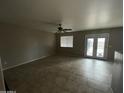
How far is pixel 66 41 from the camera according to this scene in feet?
25.1

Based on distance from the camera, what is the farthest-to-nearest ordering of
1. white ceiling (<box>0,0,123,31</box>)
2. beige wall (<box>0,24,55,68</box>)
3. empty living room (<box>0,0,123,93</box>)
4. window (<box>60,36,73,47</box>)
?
1. window (<box>60,36,73,47</box>)
2. beige wall (<box>0,24,55,68</box>)
3. empty living room (<box>0,0,123,93</box>)
4. white ceiling (<box>0,0,123,31</box>)

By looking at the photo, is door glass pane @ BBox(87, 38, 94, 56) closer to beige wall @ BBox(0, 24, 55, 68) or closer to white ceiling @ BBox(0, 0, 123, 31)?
white ceiling @ BBox(0, 0, 123, 31)

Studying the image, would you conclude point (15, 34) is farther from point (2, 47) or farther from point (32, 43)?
point (32, 43)

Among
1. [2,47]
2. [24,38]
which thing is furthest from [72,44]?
[2,47]

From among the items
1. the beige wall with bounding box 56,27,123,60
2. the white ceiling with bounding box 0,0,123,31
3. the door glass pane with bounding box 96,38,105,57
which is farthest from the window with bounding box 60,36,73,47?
the white ceiling with bounding box 0,0,123,31

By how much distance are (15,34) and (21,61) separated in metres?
1.66

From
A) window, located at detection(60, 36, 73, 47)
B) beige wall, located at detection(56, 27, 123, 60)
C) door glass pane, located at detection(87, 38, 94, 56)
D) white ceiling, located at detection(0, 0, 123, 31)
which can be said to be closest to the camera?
white ceiling, located at detection(0, 0, 123, 31)

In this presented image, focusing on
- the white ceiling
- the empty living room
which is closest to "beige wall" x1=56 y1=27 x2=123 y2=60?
the empty living room

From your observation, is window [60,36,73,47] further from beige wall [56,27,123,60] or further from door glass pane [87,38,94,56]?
door glass pane [87,38,94,56]

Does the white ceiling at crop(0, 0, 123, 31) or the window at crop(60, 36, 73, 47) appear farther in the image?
the window at crop(60, 36, 73, 47)

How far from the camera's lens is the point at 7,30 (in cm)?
381

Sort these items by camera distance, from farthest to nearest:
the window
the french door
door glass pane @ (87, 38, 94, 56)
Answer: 1. the window
2. door glass pane @ (87, 38, 94, 56)
3. the french door

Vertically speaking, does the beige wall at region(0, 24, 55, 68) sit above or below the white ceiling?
below

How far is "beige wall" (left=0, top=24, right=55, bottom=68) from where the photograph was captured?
376cm
